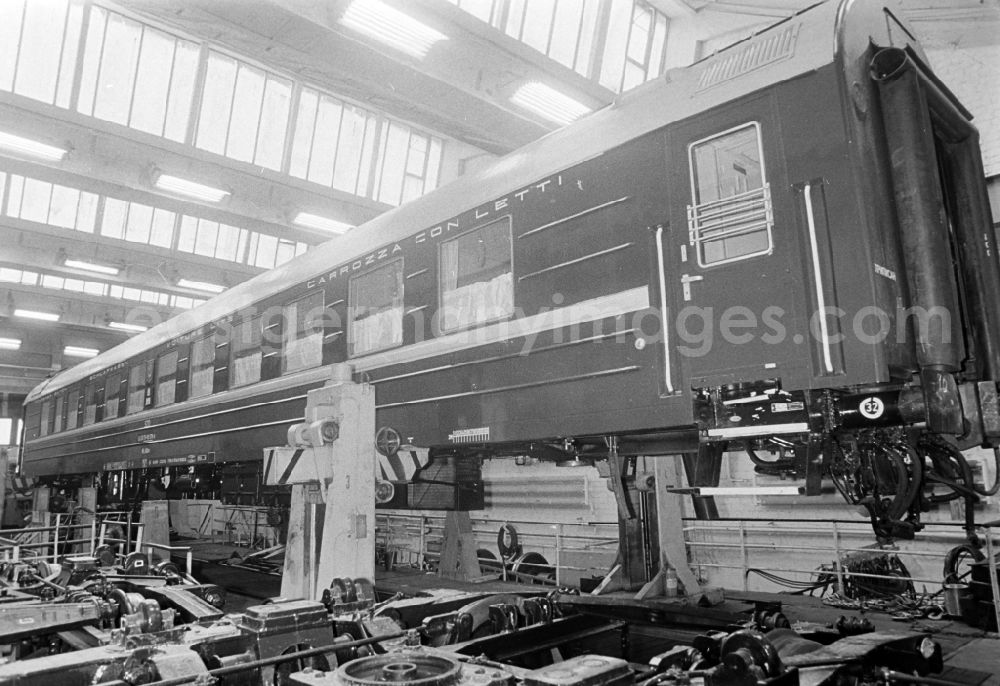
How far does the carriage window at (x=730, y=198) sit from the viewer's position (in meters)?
3.99

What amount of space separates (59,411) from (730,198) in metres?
17.5

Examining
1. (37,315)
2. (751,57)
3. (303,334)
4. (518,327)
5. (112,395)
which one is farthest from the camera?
(37,315)

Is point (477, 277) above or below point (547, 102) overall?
below

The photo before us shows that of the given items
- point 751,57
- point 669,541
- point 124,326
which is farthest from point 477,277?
point 124,326

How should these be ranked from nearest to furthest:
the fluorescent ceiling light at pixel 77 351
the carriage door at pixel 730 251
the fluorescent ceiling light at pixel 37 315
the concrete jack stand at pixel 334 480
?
1. the carriage door at pixel 730 251
2. the concrete jack stand at pixel 334 480
3. the fluorescent ceiling light at pixel 37 315
4. the fluorescent ceiling light at pixel 77 351

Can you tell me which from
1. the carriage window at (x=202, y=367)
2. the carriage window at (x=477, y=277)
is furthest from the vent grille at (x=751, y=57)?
the carriage window at (x=202, y=367)

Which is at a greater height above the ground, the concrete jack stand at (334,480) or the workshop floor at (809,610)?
the concrete jack stand at (334,480)

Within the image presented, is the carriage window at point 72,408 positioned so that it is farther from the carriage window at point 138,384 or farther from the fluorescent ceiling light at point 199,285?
the carriage window at point 138,384

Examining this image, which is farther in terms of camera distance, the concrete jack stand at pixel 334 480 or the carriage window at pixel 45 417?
the carriage window at pixel 45 417

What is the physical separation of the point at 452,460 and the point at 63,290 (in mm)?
15339

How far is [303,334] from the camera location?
7938 mm

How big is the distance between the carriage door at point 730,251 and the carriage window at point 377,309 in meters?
2.94

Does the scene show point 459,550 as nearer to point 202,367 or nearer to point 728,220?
point 202,367

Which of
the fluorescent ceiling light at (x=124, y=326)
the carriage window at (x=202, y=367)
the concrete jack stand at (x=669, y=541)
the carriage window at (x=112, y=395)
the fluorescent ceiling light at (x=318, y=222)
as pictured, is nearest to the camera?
the concrete jack stand at (x=669, y=541)
